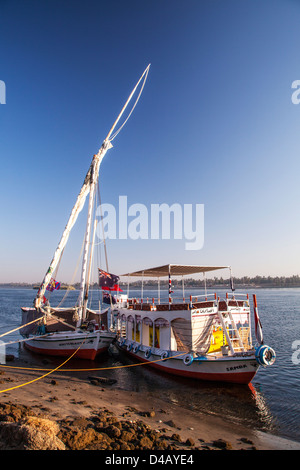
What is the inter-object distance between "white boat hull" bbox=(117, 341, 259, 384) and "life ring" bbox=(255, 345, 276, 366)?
23.0 inches

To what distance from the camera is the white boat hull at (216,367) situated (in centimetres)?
1551

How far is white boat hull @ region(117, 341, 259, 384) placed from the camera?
15508mm

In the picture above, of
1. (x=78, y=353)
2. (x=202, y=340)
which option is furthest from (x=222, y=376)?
(x=78, y=353)

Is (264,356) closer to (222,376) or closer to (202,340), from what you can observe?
(222,376)

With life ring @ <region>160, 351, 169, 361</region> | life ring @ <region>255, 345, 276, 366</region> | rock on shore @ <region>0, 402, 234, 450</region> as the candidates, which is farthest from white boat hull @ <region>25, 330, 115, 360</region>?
life ring @ <region>255, 345, 276, 366</region>

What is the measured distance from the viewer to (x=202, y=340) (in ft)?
59.0

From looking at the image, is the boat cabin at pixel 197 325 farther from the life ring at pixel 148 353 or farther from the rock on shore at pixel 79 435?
the rock on shore at pixel 79 435

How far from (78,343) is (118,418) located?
12.9m

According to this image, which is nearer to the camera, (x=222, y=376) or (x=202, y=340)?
(x=222, y=376)

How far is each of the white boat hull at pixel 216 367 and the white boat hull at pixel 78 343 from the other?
6.14 metres

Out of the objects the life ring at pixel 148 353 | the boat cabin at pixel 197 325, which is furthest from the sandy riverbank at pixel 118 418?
the life ring at pixel 148 353

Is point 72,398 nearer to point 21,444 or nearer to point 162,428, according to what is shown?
point 162,428

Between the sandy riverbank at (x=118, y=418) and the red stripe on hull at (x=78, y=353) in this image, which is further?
the red stripe on hull at (x=78, y=353)

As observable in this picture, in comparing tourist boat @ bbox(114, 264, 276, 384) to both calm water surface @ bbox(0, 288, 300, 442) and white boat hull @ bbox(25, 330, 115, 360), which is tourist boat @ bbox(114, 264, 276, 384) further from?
white boat hull @ bbox(25, 330, 115, 360)
